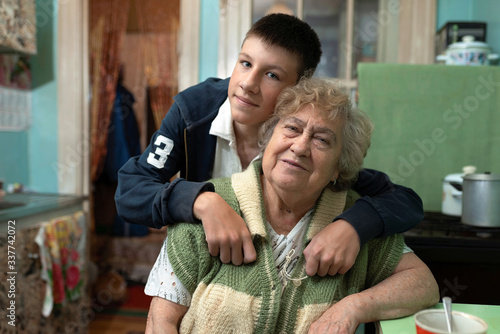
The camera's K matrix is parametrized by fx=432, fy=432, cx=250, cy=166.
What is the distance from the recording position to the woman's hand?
1057 mm

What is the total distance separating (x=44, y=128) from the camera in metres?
3.04

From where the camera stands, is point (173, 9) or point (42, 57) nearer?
point (42, 57)

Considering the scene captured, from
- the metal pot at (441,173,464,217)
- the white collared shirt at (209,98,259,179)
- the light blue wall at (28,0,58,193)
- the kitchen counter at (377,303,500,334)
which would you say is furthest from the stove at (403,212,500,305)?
the light blue wall at (28,0,58,193)

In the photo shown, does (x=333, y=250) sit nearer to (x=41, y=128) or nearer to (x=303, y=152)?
(x=303, y=152)

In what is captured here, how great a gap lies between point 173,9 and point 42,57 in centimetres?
126

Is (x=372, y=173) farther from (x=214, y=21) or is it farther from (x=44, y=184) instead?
(x=44, y=184)

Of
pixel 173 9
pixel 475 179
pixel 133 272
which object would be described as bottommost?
pixel 133 272

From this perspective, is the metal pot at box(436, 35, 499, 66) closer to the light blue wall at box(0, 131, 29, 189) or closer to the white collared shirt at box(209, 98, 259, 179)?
the white collared shirt at box(209, 98, 259, 179)

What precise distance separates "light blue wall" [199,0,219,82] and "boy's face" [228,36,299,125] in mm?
1519

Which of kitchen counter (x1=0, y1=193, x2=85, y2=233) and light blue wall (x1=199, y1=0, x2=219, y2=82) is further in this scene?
light blue wall (x1=199, y1=0, x2=219, y2=82)

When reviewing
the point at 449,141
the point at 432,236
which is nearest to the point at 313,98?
the point at 432,236

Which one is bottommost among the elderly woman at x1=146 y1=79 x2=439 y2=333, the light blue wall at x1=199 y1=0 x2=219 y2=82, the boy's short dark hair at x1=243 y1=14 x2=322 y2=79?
the elderly woman at x1=146 y1=79 x2=439 y2=333

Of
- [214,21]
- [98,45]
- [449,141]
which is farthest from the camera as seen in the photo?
[98,45]

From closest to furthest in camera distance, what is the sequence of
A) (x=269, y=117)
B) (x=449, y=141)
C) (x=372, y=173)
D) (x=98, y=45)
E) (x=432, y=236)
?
1. (x=269, y=117)
2. (x=372, y=173)
3. (x=432, y=236)
4. (x=449, y=141)
5. (x=98, y=45)
